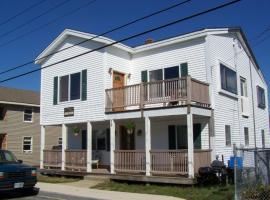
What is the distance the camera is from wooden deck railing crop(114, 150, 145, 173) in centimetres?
1833

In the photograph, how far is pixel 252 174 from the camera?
45.8 feet

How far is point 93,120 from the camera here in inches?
824

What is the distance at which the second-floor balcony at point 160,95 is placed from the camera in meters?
17.1

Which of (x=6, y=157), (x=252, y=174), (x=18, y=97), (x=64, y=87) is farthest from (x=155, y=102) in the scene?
(x=18, y=97)

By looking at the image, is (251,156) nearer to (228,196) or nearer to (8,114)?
(228,196)

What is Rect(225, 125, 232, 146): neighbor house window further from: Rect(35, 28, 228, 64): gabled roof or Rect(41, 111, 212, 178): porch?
Rect(35, 28, 228, 64): gabled roof

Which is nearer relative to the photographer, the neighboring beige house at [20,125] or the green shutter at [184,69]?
the green shutter at [184,69]

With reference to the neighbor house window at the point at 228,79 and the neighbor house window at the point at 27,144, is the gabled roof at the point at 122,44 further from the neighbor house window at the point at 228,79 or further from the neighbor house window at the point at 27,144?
the neighbor house window at the point at 27,144

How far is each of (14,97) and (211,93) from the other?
76.5ft

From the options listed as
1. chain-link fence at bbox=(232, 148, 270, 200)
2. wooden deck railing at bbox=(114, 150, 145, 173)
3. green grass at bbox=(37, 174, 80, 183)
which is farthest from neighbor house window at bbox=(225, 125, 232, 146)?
green grass at bbox=(37, 174, 80, 183)

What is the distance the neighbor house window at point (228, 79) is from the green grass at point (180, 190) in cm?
628

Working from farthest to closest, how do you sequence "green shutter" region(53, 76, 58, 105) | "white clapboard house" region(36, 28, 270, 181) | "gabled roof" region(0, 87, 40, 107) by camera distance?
"gabled roof" region(0, 87, 40, 107) → "green shutter" region(53, 76, 58, 105) → "white clapboard house" region(36, 28, 270, 181)

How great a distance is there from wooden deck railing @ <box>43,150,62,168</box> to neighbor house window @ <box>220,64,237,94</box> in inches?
405

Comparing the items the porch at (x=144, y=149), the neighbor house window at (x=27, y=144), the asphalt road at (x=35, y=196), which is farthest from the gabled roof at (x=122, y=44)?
the neighbor house window at (x=27, y=144)
